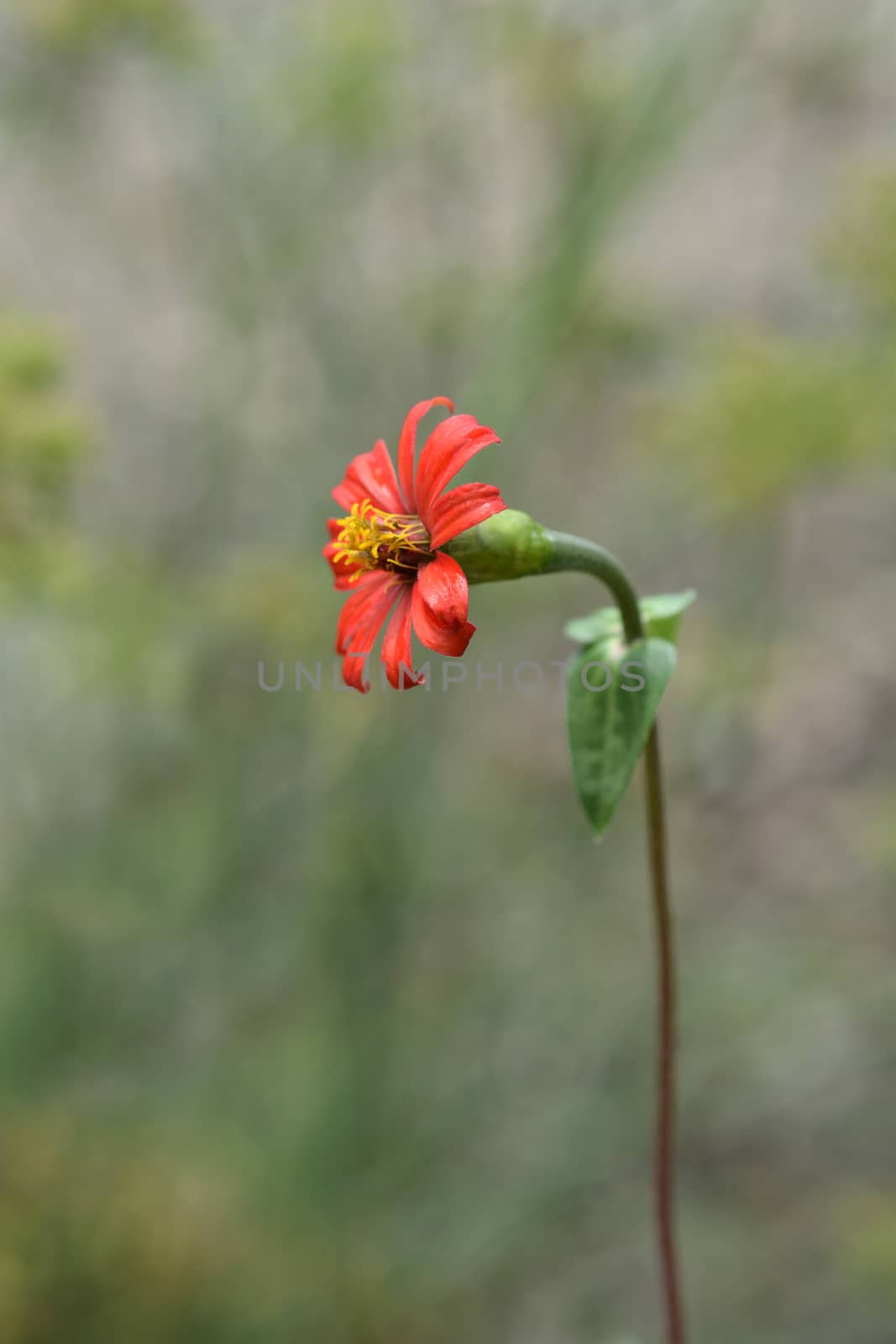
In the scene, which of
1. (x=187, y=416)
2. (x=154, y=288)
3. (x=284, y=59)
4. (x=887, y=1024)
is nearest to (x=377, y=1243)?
(x=887, y=1024)

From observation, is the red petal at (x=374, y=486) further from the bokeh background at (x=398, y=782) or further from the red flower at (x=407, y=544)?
the bokeh background at (x=398, y=782)

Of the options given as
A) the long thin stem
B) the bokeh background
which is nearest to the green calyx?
the long thin stem

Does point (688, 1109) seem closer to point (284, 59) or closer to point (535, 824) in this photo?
point (535, 824)

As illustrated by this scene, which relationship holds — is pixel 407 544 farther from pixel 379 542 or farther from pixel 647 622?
pixel 647 622

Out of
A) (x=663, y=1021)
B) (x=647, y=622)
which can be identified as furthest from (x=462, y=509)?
(x=663, y=1021)

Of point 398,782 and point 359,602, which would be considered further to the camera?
point 398,782

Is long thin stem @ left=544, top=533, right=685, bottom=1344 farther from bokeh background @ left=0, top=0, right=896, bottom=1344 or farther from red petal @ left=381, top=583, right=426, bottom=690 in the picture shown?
bokeh background @ left=0, top=0, right=896, bottom=1344
